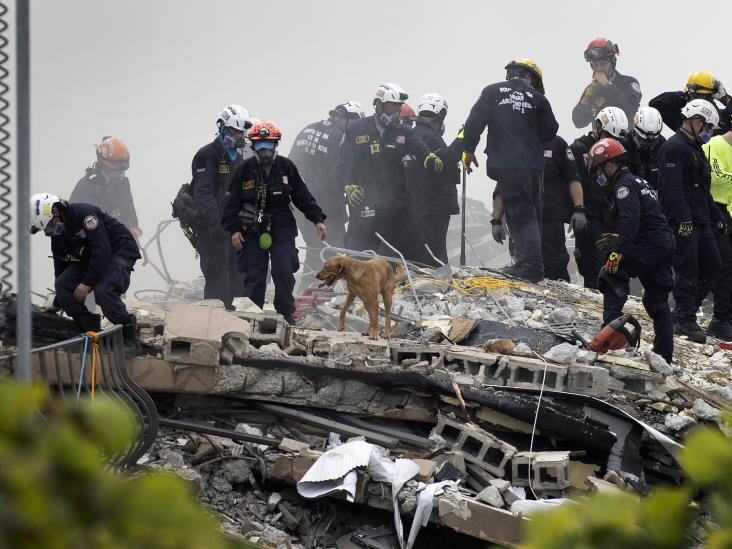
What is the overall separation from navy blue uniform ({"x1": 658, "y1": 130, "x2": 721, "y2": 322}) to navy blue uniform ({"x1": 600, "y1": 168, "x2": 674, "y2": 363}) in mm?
1351

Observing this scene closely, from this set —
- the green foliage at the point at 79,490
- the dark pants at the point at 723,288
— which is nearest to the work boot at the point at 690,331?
the dark pants at the point at 723,288

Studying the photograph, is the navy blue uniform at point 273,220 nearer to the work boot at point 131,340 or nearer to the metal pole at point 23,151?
the work boot at point 131,340

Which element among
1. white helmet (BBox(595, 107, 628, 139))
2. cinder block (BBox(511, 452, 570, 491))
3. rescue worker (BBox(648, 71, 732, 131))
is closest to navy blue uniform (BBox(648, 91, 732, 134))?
rescue worker (BBox(648, 71, 732, 131))

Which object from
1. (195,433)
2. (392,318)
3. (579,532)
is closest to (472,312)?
(392,318)

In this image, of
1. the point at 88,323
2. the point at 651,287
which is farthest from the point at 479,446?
the point at 88,323

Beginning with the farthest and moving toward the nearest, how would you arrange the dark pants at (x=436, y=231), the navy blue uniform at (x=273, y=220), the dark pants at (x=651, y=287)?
the dark pants at (x=436, y=231), the navy blue uniform at (x=273, y=220), the dark pants at (x=651, y=287)

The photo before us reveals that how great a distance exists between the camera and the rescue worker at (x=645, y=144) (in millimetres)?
10758

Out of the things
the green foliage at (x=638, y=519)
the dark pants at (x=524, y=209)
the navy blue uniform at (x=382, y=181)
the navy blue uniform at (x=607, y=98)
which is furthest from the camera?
the navy blue uniform at (x=607, y=98)

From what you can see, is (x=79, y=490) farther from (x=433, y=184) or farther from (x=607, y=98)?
(x=607, y=98)

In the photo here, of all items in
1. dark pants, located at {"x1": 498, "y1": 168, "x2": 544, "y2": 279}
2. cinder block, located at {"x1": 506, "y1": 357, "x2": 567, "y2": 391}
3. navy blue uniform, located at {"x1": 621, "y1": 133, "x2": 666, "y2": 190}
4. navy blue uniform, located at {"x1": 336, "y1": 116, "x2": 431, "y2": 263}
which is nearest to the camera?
cinder block, located at {"x1": 506, "y1": 357, "x2": 567, "y2": 391}

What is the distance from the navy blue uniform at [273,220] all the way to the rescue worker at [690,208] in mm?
3172

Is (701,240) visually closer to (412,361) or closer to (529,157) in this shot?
(529,157)

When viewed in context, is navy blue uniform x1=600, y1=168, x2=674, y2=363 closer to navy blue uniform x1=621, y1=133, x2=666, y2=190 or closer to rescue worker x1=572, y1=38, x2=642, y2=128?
navy blue uniform x1=621, y1=133, x2=666, y2=190

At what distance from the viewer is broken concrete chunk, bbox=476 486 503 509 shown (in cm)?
617
